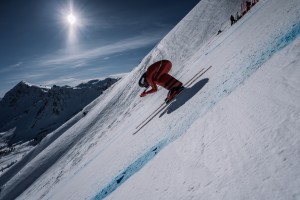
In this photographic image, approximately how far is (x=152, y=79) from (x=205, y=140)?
5.09 m

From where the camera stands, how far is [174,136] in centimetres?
520

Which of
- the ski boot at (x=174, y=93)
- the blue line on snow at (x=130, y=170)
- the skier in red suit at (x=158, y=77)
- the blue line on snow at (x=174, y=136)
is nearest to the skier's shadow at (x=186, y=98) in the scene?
the ski boot at (x=174, y=93)

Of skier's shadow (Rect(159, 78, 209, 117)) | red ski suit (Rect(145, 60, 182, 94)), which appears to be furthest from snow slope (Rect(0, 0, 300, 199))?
red ski suit (Rect(145, 60, 182, 94))

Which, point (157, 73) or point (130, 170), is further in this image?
point (157, 73)

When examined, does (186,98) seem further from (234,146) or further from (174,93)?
(234,146)

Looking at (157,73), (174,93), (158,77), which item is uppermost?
(157,73)

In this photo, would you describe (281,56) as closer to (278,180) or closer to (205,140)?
(205,140)

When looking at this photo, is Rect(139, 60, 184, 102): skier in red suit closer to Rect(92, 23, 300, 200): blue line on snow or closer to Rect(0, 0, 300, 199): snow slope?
Rect(0, 0, 300, 199): snow slope

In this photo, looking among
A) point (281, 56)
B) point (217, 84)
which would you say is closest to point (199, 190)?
point (281, 56)

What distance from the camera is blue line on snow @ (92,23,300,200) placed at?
5074mm

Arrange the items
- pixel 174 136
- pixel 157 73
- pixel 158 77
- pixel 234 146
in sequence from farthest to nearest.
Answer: pixel 158 77, pixel 157 73, pixel 174 136, pixel 234 146

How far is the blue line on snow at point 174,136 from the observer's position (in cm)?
507

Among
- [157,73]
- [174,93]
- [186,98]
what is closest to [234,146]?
[186,98]

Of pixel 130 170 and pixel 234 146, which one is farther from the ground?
pixel 130 170
